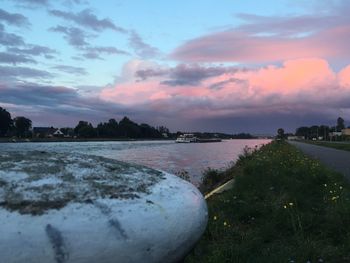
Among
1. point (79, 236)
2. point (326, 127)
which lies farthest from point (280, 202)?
point (326, 127)

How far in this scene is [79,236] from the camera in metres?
2.38

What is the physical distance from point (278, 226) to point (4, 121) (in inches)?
4193

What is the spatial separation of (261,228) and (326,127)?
166 meters

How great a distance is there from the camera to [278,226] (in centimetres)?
695

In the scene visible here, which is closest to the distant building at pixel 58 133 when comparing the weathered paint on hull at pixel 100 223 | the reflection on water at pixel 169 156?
the reflection on water at pixel 169 156

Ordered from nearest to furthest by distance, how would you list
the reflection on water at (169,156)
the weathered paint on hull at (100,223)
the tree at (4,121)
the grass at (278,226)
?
the weathered paint on hull at (100,223) < the grass at (278,226) < the reflection on water at (169,156) < the tree at (4,121)

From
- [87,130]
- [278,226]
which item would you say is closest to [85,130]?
[87,130]

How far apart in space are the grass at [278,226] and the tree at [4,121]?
100 metres

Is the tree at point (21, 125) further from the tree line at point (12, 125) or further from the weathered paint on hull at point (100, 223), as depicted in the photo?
the weathered paint on hull at point (100, 223)

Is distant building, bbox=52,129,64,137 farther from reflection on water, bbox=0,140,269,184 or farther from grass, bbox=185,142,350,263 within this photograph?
grass, bbox=185,142,350,263

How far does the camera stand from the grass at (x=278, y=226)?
543 cm

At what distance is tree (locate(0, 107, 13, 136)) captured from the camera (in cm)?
10488

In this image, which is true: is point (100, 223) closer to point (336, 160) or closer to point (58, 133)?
point (336, 160)

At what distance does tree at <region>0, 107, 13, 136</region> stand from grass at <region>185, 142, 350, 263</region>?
100456mm
